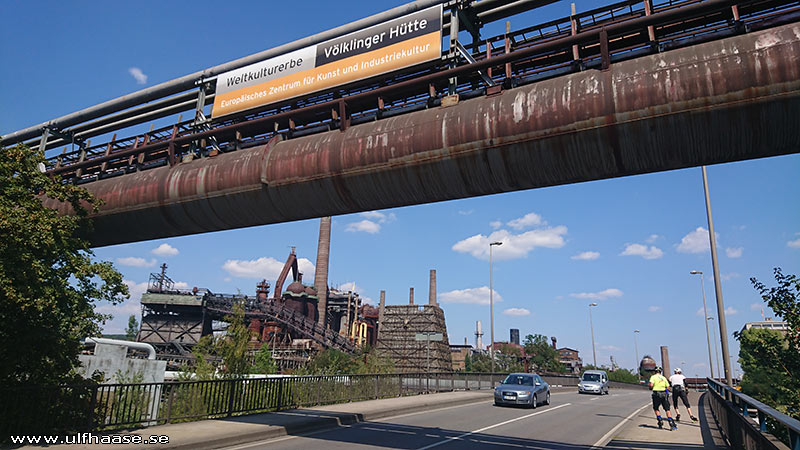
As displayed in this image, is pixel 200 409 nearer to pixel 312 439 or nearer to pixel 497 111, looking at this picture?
pixel 312 439

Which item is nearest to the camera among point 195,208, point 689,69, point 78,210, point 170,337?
point 689,69

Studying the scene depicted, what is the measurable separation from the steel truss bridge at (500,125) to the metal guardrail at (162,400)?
384 cm

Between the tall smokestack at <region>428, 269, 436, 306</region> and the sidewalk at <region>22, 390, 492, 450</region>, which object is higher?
the tall smokestack at <region>428, 269, 436, 306</region>

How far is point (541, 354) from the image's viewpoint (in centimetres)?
7162

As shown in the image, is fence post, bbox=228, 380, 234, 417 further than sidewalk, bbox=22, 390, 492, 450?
Yes

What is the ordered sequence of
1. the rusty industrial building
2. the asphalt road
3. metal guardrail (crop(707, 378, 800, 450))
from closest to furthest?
1. metal guardrail (crop(707, 378, 800, 450))
2. the asphalt road
3. the rusty industrial building

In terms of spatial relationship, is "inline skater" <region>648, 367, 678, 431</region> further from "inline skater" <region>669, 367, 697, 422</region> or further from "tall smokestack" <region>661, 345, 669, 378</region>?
"tall smokestack" <region>661, 345, 669, 378</region>

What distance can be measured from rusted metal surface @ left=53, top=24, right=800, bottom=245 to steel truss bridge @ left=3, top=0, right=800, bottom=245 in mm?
22

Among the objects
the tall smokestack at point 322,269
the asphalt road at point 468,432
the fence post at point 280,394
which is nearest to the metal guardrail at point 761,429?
the asphalt road at point 468,432

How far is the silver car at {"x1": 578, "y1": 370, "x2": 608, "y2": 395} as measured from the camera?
3192 centimetres

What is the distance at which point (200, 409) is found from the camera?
13.0 m

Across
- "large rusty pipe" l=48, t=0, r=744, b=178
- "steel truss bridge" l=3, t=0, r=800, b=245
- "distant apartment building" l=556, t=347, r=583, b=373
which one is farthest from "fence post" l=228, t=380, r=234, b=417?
"distant apartment building" l=556, t=347, r=583, b=373

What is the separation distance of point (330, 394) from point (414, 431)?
6572mm

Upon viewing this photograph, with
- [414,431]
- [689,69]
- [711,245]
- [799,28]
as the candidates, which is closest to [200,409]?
[414,431]
